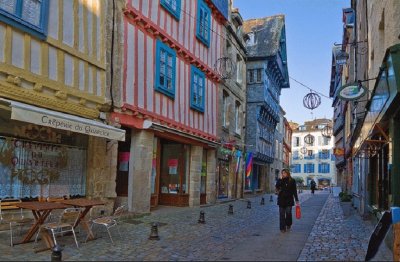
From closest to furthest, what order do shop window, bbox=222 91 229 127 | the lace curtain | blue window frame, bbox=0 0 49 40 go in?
blue window frame, bbox=0 0 49 40
the lace curtain
shop window, bbox=222 91 229 127

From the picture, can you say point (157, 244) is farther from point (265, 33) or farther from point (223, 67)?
point (265, 33)

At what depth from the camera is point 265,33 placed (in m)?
29.2

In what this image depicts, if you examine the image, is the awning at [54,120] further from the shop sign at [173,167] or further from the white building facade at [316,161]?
the white building facade at [316,161]

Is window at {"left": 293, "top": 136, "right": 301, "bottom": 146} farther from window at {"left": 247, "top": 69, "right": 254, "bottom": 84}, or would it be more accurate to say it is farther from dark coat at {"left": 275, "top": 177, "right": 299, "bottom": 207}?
dark coat at {"left": 275, "top": 177, "right": 299, "bottom": 207}

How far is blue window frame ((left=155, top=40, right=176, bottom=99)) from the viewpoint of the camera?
12250 mm

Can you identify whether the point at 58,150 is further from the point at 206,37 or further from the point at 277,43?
the point at 277,43

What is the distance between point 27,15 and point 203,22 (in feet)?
29.5

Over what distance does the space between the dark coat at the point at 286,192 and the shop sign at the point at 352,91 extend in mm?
2534

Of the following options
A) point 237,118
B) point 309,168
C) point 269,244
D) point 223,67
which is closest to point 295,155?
point 309,168

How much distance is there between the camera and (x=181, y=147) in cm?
1459

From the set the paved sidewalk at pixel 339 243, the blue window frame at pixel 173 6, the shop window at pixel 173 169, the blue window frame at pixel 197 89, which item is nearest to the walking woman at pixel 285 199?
the paved sidewalk at pixel 339 243

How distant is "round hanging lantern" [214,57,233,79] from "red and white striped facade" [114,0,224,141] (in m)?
0.24

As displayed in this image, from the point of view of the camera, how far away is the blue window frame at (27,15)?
720cm

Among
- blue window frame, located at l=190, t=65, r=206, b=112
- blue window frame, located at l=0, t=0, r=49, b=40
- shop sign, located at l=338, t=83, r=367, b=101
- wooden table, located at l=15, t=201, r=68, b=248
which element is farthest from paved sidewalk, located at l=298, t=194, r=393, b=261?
blue window frame, located at l=0, t=0, r=49, b=40
